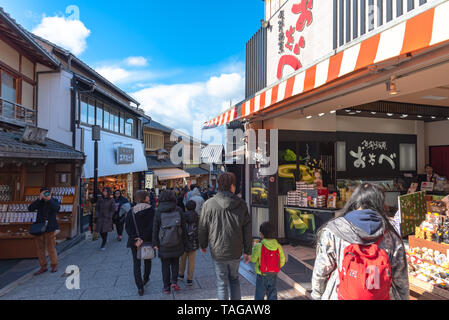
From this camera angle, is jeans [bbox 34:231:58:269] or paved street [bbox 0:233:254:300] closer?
paved street [bbox 0:233:254:300]

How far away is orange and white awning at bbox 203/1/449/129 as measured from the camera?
2441 mm

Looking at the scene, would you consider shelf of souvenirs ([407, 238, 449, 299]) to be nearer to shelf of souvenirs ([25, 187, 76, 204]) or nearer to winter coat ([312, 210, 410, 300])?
winter coat ([312, 210, 410, 300])

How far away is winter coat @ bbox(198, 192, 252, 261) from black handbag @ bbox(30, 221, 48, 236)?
4.19m

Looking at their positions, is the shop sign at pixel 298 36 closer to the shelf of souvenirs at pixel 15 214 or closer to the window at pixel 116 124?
the shelf of souvenirs at pixel 15 214

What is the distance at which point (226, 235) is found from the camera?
3549mm

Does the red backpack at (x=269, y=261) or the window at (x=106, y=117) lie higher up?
the window at (x=106, y=117)

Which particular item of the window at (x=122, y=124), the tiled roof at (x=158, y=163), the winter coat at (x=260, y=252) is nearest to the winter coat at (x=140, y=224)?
the winter coat at (x=260, y=252)

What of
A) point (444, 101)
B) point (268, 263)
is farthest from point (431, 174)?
point (268, 263)

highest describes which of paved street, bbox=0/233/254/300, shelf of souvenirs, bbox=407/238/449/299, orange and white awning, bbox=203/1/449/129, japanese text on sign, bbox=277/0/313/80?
japanese text on sign, bbox=277/0/313/80

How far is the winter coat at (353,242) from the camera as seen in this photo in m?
2.09

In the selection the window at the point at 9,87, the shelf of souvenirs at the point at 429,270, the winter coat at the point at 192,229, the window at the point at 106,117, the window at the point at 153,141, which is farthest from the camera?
the window at the point at 153,141

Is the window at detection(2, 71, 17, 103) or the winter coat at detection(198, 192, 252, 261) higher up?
the window at detection(2, 71, 17, 103)

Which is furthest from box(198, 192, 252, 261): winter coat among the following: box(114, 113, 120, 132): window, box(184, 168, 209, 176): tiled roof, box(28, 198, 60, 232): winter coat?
box(184, 168, 209, 176): tiled roof

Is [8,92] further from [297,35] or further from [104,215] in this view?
[297,35]
